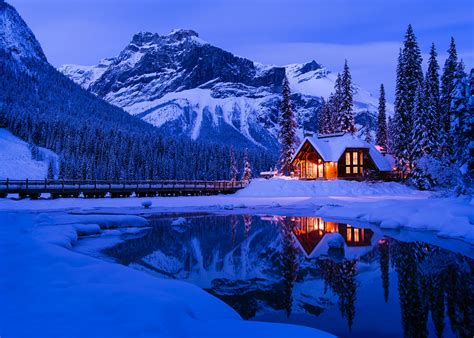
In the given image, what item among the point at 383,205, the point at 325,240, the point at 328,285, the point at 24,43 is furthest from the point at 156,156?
the point at 24,43

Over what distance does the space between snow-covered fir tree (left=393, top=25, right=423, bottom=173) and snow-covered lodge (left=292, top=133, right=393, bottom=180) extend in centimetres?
313

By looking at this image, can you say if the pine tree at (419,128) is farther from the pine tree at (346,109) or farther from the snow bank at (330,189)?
the pine tree at (346,109)

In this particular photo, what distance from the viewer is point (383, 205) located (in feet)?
103

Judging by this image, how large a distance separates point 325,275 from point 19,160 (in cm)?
9744

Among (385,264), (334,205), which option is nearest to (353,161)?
(334,205)

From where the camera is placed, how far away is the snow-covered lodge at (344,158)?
54.2 meters

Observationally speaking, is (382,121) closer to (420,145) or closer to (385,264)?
(420,145)

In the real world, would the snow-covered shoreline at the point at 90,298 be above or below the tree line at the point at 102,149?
below

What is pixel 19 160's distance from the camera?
94.8m

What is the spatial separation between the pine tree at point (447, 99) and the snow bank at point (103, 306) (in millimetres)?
44490

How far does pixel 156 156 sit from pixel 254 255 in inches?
3801

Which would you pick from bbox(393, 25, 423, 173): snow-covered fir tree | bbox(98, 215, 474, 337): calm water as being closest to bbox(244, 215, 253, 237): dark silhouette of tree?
bbox(98, 215, 474, 337): calm water

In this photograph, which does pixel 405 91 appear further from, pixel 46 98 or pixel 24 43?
pixel 24 43

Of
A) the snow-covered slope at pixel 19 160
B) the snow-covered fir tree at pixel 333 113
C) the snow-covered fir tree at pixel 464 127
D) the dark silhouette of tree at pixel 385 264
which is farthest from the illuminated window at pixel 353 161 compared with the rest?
the snow-covered slope at pixel 19 160
